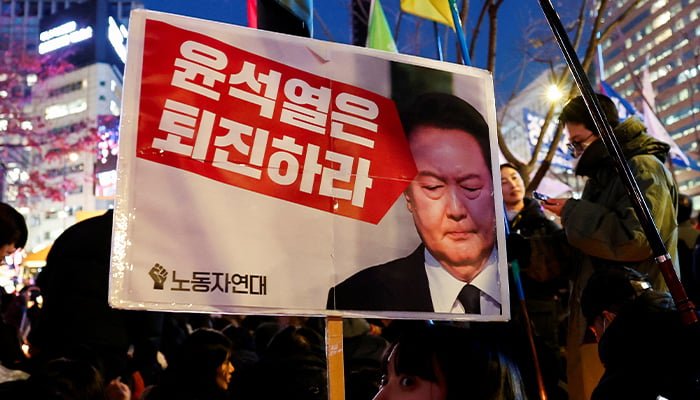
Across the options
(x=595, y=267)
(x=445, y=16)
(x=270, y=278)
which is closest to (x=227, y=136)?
(x=270, y=278)

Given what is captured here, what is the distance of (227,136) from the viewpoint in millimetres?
2307

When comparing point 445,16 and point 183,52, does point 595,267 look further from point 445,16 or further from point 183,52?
point 183,52

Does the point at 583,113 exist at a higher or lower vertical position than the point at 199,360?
higher

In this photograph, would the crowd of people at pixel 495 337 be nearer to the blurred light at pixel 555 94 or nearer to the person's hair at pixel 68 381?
the person's hair at pixel 68 381

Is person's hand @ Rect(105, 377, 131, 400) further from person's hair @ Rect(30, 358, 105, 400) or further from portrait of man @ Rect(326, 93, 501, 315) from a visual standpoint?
portrait of man @ Rect(326, 93, 501, 315)

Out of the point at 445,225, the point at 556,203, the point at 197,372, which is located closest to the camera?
the point at 445,225

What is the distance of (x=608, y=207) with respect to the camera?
3219 millimetres

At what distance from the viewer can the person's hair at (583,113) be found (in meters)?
3.33

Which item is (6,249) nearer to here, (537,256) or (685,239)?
(537,256)

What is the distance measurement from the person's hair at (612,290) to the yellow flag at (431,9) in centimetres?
209

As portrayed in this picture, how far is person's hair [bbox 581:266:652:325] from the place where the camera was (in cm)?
258

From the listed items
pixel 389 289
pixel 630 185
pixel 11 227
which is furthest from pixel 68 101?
pixel 630 185

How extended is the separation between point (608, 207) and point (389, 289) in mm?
1381

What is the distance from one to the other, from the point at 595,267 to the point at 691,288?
150cm
